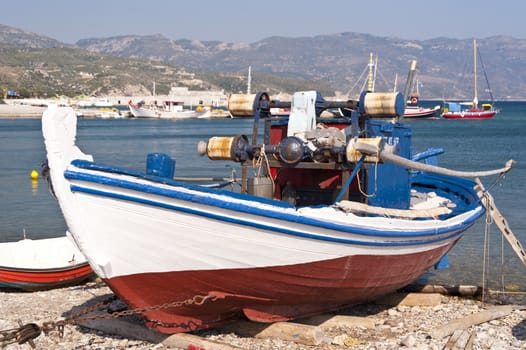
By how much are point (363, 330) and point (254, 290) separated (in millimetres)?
1969

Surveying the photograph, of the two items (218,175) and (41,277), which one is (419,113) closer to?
(218,175)

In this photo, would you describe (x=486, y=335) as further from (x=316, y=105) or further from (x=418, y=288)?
(x=316, y=105)

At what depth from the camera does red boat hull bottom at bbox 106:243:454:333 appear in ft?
30.4

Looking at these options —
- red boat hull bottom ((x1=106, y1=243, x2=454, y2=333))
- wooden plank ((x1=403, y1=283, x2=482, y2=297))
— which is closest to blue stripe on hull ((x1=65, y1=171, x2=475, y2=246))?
red boat hull bottom ((x1=106, y1=243, x2=454, y2=333))

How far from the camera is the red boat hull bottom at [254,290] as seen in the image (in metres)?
9.26

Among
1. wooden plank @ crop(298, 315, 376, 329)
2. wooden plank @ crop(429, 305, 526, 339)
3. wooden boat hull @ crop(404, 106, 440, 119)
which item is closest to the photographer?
wooden plank @ crop(429, 305, 526, 339)

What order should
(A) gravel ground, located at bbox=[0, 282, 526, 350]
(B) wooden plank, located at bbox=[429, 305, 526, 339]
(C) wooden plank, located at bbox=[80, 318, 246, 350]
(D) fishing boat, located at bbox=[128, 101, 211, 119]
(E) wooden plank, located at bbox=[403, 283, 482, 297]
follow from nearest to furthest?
(C) wooden plank, located at bbox=[80, 318, 246, 350] < (A) gravel ground, located at bbox=[0, 282, 526, 350] < (B) wooden plank, located at bbox=[429, 305, 526, 339] < (E) wooden plank, located at bbox=[403, 283, 482, 297] < (D) fishing boat, located at bbox=[128, 101, 211, 119]

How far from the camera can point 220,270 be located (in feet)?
30.1

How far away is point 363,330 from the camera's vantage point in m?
10.6

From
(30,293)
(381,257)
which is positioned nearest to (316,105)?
(381,257)

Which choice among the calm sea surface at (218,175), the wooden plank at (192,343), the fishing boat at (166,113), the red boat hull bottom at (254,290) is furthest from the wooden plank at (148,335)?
the fishing boat at (166,113)

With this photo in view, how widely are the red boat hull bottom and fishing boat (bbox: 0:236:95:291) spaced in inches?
173

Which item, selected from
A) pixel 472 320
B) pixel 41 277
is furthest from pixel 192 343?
pixel 41 277

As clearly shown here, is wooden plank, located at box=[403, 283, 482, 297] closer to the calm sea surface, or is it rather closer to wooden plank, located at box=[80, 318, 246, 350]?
the calm sea surface
